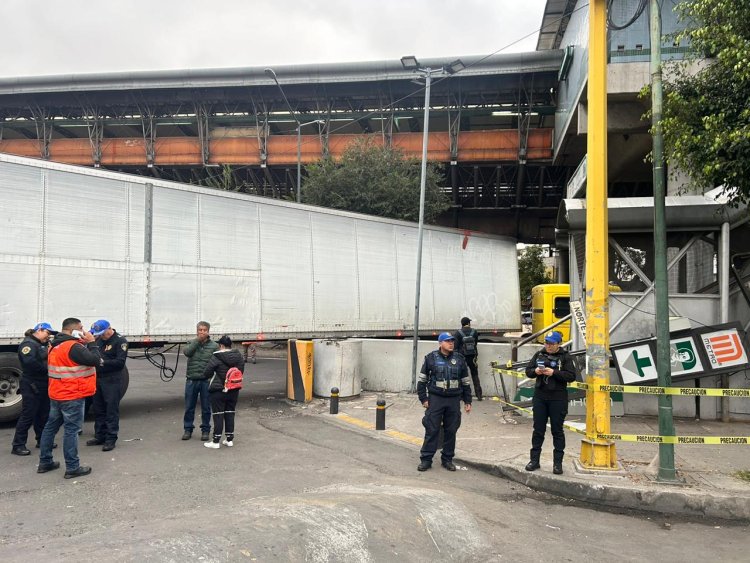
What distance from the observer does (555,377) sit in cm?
608

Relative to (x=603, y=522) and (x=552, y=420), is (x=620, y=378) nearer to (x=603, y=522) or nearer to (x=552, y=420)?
(x=552, y=420)

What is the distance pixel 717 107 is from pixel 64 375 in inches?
341

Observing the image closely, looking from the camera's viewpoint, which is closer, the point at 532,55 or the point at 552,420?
the point at 552,420

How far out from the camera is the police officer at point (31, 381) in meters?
6.59

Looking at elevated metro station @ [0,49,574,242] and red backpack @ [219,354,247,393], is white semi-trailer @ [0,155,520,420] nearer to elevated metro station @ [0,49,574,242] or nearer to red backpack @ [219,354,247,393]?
red backpack @ [219,354,247,393]

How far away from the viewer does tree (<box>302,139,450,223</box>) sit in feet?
66.2

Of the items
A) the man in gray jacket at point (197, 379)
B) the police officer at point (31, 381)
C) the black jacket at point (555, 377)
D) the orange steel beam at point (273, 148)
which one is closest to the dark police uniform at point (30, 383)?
the police officer at point (31, 381)

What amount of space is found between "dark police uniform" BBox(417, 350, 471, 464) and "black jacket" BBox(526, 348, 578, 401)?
2.83 feet

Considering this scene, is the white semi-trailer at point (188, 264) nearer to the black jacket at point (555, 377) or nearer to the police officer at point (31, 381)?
the police officer at point (31, 381)

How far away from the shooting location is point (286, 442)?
7.70 meters

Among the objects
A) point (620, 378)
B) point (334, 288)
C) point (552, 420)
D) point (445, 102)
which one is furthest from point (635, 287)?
point (445, 102)

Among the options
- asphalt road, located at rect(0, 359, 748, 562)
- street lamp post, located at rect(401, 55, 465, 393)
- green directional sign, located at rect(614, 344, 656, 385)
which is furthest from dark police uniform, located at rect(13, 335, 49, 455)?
green directional sign, located at rect(614, 344, 656, 385)

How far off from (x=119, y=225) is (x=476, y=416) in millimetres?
7167

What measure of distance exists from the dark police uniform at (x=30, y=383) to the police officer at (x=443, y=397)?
4774mm
